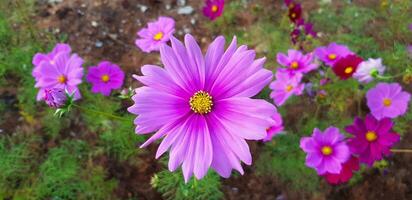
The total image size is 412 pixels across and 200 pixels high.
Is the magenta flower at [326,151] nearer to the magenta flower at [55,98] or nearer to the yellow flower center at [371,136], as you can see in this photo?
the yellow flower center at [371,136]

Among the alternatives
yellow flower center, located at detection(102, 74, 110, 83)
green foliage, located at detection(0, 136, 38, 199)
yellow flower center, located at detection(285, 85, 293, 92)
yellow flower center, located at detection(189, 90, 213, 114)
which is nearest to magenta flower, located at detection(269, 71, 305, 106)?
yellow flower center, located at detection(285, 85, 293, 92)

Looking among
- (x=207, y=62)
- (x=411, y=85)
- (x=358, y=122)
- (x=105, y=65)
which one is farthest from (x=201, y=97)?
(x=411, y=85)

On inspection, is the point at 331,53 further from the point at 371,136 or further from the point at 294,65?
the point at 371,136

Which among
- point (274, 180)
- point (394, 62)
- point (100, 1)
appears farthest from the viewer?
point (100, 1)

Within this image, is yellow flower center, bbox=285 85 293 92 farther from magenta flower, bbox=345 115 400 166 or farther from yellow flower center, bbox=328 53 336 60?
magenta flower, bbox=345 115 400 166

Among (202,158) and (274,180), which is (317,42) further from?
(202,158)

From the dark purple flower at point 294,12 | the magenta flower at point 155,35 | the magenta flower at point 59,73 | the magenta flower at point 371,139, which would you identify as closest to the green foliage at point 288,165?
the magenta flower at point 371,139
